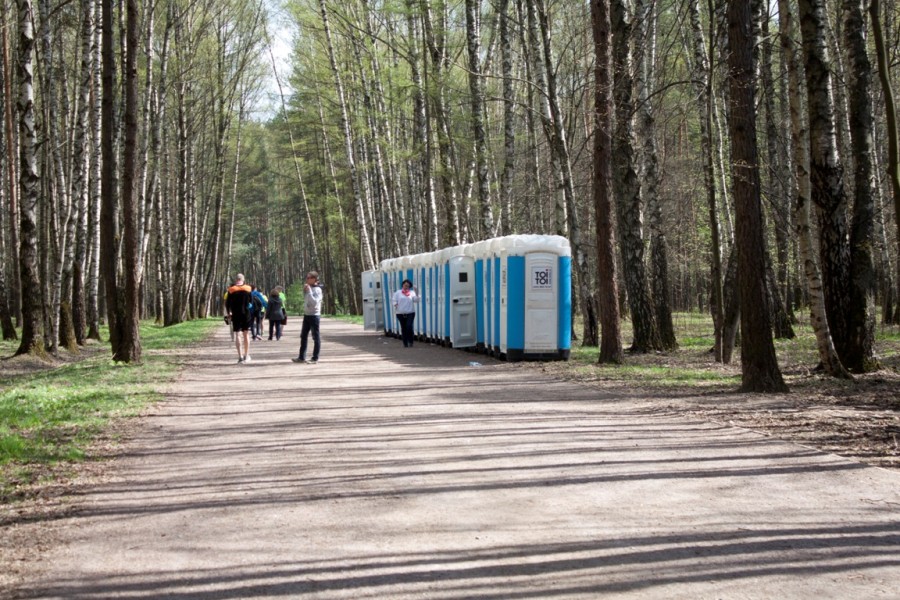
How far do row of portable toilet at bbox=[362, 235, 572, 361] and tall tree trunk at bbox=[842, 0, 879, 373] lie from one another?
17.8 ft

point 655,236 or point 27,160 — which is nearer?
point 27,160

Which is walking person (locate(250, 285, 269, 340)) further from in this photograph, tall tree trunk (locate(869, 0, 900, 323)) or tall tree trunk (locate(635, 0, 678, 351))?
tall tree trunk (locate(869, 0, 900, 323))

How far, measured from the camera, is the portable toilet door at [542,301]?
17.5 meters

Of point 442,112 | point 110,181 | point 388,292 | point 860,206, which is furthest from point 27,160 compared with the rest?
point 860,206

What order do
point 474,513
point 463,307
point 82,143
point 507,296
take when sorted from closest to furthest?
point 474,513 → point 507,296 → point 82,143 → point 463,307

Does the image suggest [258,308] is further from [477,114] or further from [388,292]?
[477,114]

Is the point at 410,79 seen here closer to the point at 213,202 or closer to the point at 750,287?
the point at 750,287

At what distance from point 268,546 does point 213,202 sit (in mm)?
63174

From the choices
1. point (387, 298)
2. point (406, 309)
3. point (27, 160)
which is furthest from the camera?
point (387, 298)

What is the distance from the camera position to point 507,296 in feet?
58.3

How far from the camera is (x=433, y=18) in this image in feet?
102

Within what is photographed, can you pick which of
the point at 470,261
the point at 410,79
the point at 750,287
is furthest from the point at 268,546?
the point at 410,79

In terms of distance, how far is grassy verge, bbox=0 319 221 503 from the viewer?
303 inches

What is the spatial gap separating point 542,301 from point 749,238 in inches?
248
